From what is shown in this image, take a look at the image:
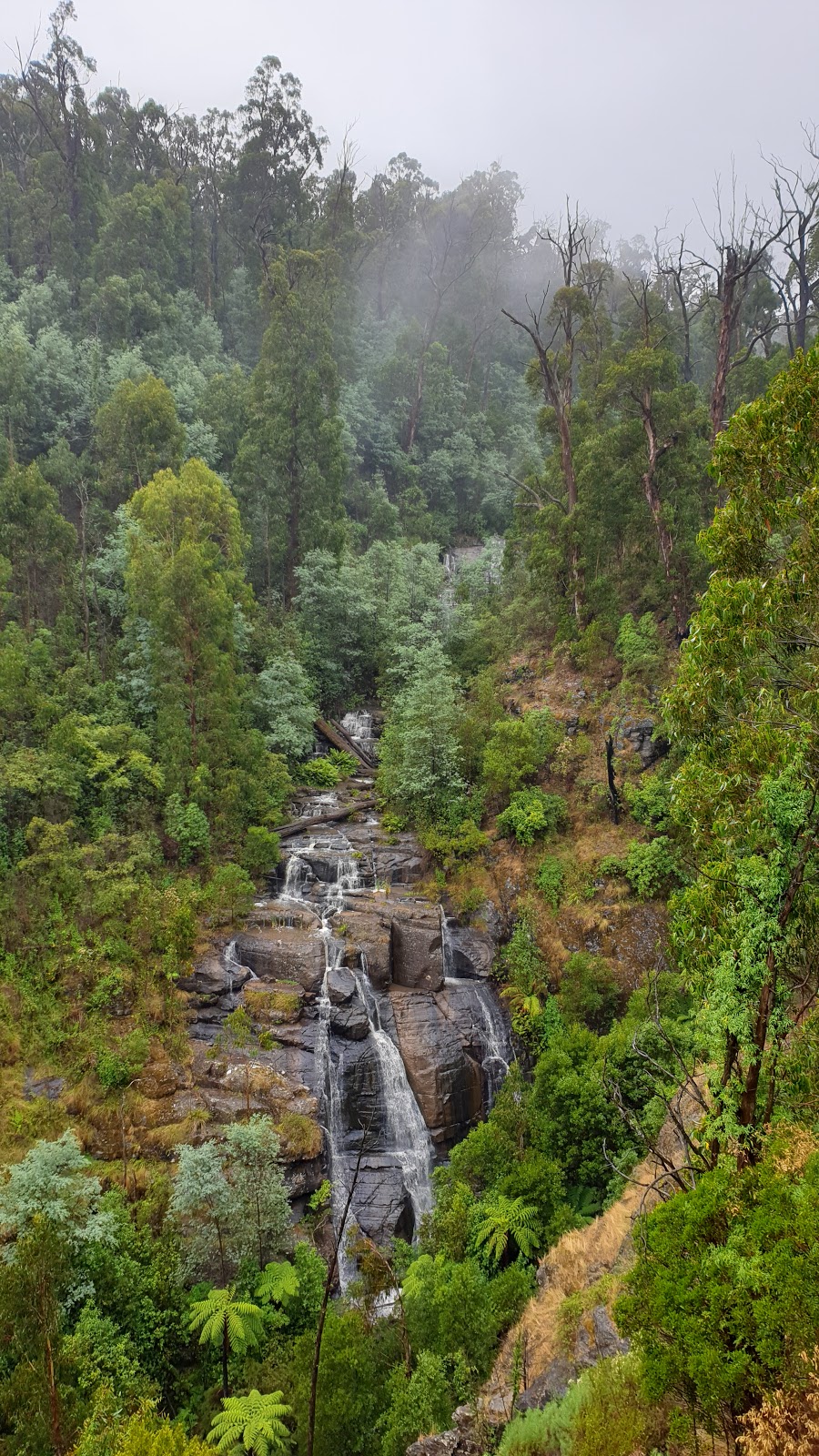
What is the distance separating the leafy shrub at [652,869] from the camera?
17.1 meters

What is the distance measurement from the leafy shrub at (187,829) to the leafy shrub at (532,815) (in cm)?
778

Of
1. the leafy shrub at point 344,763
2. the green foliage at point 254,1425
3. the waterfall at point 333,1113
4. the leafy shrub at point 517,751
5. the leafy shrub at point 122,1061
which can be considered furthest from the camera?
the leafy shrub at point 344,763

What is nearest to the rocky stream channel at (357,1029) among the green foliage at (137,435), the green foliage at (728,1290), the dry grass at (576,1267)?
the dry grass at (576,1267)

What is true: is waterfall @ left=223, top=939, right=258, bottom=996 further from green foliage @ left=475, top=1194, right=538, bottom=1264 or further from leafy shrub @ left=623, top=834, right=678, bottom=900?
leafy shrub @ left=623, top=834, right=678, bottom=900

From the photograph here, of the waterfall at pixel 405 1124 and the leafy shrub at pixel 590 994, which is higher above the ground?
the leafy shrub at pixel 590 994

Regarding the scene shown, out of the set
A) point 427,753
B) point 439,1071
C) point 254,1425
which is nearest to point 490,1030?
point 439,1071

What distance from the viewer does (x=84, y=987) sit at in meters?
14.9

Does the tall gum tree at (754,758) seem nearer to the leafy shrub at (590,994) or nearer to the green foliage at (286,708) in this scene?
the leafy shrub at (590,994)

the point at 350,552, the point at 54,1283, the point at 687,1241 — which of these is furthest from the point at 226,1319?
the point at 350,552

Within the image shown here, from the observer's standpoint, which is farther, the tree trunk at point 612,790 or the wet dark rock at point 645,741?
the wet dark rock at point 645,741

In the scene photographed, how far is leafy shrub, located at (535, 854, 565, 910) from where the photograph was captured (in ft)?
59.2

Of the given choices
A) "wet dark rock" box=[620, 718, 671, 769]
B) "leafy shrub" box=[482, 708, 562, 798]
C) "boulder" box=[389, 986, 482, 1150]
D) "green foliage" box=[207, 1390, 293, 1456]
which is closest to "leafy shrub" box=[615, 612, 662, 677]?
"wet dark rock" box=[620, 718, 671, 769]

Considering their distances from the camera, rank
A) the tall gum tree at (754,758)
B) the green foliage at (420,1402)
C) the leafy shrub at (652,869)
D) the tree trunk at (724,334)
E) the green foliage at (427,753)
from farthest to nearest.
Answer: the green foliage at (427,753)
the tree trunk at (724,334)
the leafy shrub at (652,869)
the green foliage at (420,1402)
the tall gum tree at (754,758)

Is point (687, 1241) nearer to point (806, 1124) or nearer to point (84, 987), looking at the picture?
point (806, 1124)
